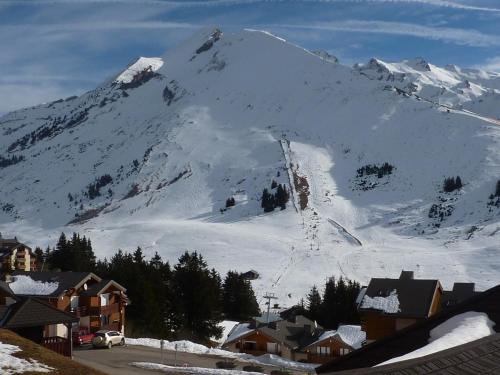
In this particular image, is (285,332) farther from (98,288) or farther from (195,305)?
(98,288)

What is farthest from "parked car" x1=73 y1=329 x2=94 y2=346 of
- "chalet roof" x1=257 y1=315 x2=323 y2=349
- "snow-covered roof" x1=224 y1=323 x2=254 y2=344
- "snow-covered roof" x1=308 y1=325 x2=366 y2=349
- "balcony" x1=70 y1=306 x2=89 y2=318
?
"snow-covered roof" x1=308 y1=325 x2=366 y2=349

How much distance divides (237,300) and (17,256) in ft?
139

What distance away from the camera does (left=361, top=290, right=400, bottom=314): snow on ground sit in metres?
41.7

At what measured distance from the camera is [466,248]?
146500 millimetres

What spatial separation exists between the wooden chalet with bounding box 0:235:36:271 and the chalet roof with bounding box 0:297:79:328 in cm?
6858

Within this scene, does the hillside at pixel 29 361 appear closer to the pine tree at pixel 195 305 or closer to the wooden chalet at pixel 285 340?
the wooden chalet at pixel 285 340

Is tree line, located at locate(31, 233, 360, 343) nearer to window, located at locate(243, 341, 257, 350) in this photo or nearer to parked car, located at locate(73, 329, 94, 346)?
window, located at locate(243, 341, 257, 350)

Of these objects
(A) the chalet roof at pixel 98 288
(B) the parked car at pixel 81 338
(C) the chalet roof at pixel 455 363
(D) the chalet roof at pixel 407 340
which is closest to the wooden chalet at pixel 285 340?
(A) the chalet roof at pixel 98 288

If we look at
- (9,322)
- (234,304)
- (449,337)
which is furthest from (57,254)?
(449,337)

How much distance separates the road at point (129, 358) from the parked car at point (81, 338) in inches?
52.9

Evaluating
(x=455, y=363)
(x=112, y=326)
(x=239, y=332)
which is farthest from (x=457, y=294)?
(x=455, y=363)

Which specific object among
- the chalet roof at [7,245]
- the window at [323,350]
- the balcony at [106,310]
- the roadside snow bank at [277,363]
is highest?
the balcony at [106,310]

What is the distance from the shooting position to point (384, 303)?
139 ft

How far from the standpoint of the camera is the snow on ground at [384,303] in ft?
137
